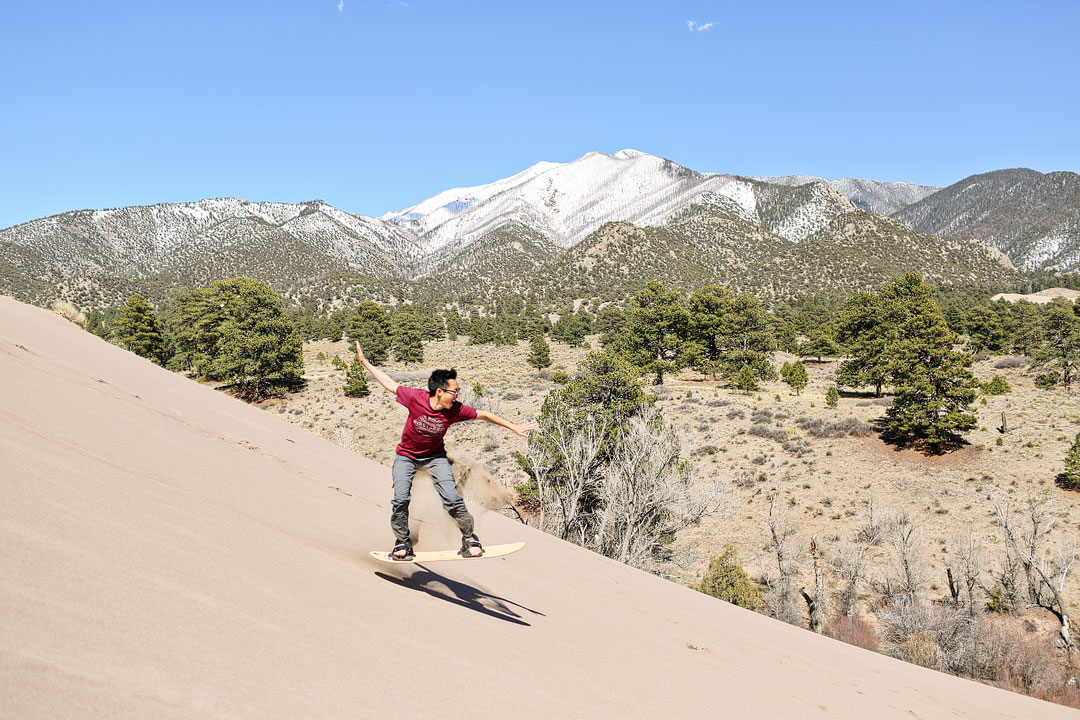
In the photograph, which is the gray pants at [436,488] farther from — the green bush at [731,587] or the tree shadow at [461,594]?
the green bush at [731,587]

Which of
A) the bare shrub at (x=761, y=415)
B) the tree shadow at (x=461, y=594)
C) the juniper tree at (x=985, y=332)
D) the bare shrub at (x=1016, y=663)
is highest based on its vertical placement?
the juniper tree at (x=985, y=332)

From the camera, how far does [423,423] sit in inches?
171

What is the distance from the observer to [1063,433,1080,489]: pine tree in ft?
79.0

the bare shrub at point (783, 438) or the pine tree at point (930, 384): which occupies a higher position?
the pine tree at point (930, 384)

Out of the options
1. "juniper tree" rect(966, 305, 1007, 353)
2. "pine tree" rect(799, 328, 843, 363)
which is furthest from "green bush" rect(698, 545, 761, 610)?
"juniper tree" rect(966, 305, 1007, 353)

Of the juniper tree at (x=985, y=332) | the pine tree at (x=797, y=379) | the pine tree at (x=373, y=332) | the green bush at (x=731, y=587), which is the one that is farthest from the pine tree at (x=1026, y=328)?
the pine tree at (x=373, y=332)

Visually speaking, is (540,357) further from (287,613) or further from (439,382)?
(287,613)

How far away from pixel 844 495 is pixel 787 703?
26367mm

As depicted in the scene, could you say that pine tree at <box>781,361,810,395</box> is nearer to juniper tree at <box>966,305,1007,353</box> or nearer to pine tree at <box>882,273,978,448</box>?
pine tree at <box>882,273,978,448</box>

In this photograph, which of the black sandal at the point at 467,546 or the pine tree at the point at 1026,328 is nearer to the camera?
the black sandal at the point at 467,546

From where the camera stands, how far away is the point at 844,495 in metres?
27.2

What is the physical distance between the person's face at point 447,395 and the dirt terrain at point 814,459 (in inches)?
437

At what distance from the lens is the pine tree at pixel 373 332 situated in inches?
2507

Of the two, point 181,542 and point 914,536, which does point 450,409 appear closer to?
point 181,542
